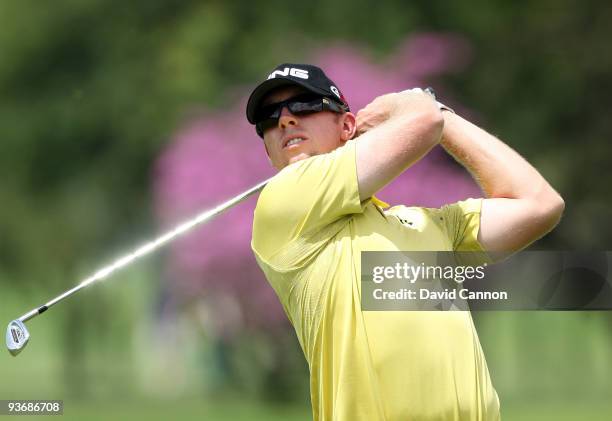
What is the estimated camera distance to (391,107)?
6.99ft

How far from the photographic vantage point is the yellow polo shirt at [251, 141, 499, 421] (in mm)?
1997

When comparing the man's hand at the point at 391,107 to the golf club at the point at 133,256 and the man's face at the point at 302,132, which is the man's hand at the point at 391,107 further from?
the golf club at the point at 133,256

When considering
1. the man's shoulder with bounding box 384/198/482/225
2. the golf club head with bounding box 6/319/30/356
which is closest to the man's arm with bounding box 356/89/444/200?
the man's shoulder with bounding box 384/198/482/225

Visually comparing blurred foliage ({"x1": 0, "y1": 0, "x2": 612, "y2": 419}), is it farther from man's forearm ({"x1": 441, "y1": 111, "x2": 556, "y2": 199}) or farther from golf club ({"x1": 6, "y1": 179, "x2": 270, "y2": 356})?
man's forearm ({"x1": 441, "y1": 111, "x2": 556, "y2": 199})

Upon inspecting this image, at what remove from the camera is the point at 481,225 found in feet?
7.24

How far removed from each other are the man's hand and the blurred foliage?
284 inches

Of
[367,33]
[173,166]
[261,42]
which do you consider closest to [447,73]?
[367,33]

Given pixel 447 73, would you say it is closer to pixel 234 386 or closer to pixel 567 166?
pixel 567 166

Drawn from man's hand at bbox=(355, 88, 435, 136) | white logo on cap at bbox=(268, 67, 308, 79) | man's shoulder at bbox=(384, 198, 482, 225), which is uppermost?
white logo on cap at bbox=(268, 67, 308, 79)

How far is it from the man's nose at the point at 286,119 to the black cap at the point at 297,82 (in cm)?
5

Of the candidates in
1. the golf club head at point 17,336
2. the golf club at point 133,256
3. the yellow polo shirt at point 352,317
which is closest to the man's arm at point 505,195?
the yellow polo shirt at point 352,317

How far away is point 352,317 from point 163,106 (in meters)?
8.28

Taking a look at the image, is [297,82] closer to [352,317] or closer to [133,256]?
[352,317]

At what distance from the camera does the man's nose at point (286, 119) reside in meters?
2.21
